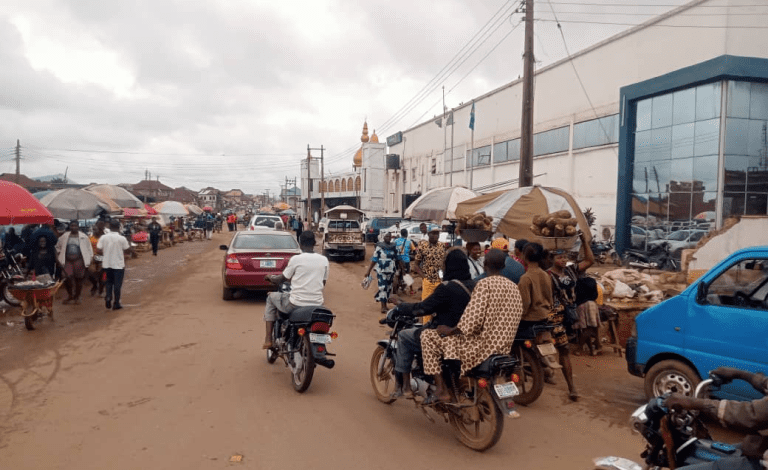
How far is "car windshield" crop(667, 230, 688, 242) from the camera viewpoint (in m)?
18.9

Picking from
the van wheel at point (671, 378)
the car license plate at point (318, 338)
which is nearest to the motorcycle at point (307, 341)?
the car license plate at point (318, 338)

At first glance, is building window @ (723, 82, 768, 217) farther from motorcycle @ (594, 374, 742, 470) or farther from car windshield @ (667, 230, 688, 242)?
motorcycle @ (594, 374, 742, 470)

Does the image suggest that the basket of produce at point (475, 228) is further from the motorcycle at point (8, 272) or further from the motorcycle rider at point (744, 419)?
the motorcycle at point (8, 272)

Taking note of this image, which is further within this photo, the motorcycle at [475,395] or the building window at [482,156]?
the building window at [482,156]

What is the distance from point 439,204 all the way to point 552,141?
19.5 metres

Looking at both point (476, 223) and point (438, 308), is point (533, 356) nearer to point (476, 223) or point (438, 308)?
point (438, 308)

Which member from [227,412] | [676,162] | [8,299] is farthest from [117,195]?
[676,162]

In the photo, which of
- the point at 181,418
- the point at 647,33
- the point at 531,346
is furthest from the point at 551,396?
the point at 647,33

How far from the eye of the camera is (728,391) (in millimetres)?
4805

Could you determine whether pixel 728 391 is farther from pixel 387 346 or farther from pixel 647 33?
pixel 647 33

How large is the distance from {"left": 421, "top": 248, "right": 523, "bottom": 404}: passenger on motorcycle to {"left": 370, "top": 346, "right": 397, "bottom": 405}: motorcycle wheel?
0.93 meters

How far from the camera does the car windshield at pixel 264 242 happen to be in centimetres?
1172

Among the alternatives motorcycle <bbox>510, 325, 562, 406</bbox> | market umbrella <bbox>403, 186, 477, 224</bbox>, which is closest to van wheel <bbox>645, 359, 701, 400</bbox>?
motorcycle <bbox>510, 325, 562, 406</bbox>

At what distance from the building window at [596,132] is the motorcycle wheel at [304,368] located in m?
22.7
